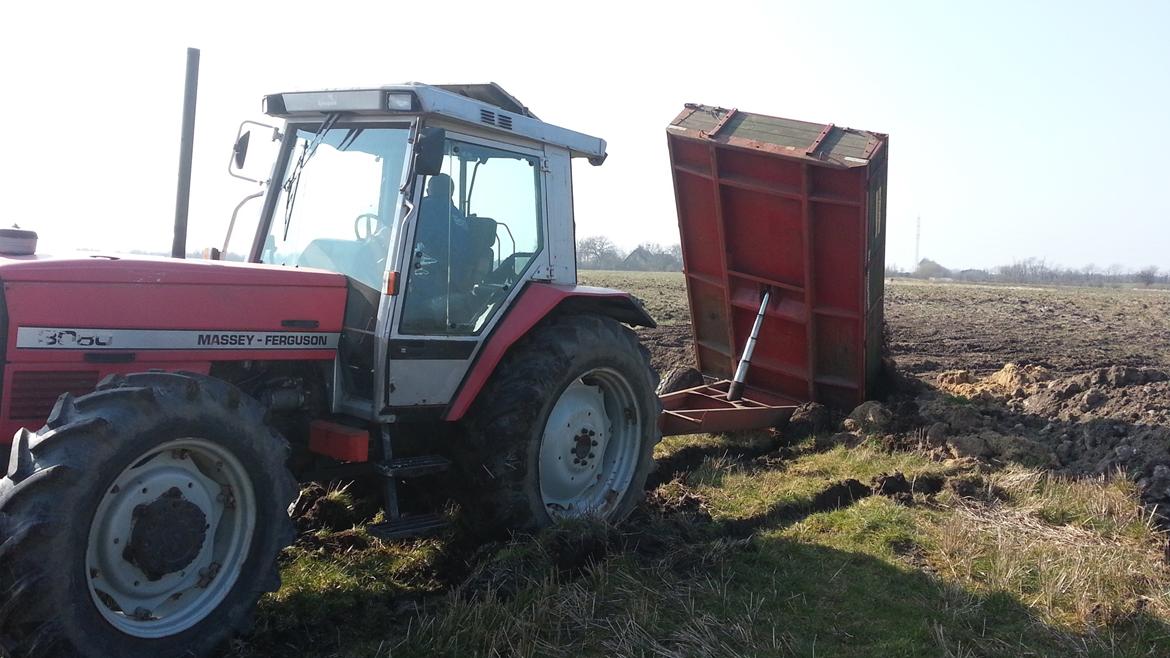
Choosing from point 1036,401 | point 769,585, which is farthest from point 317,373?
point 1036,401

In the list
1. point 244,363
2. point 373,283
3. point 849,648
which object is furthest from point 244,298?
point 849,648

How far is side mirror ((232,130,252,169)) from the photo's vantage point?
5184 millimetres

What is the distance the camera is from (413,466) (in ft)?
15.4

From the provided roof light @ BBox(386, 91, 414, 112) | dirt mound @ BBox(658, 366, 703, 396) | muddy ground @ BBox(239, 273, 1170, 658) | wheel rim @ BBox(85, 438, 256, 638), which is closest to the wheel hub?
wheel rim @ BBox(85, 438, 256, 638)

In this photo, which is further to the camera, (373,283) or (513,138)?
Answer: (513,138)

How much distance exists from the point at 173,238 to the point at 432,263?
1335mm

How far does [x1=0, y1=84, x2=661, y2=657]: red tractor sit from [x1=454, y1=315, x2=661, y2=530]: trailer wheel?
0.01m

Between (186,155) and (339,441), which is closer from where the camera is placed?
(339,441)

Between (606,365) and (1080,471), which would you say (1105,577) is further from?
(606,365)

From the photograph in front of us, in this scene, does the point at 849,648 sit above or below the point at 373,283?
below

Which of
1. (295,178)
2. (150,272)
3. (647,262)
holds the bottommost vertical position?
(150,272)

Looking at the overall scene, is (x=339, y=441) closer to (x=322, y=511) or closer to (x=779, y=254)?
(x=322, y=511)

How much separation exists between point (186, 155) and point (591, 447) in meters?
2.69

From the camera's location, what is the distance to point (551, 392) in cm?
504
